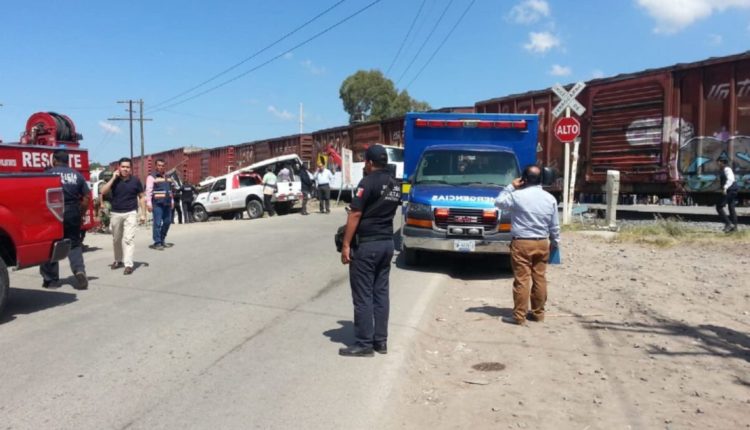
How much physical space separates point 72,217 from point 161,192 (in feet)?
13.2

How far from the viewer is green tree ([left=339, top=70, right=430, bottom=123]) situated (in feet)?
202

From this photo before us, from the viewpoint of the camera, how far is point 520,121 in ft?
37.2

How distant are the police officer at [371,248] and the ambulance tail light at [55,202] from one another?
3803 mm

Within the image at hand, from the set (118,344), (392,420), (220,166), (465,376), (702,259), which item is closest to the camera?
(392,420)

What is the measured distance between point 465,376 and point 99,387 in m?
2.83

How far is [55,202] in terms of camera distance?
6918 millimetres

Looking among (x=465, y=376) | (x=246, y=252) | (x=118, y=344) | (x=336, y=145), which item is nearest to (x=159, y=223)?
(x=246, y=252)

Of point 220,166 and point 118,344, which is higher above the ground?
point 220,166

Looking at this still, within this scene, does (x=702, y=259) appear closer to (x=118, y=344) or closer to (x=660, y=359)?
(x=660, y=359)

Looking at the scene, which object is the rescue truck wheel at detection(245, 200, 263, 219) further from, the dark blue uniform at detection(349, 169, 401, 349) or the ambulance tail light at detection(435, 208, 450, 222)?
the dark blue uniform at detection(349, 169, 401, 349)

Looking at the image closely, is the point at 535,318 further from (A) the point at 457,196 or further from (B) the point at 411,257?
(B) the point at 411,257

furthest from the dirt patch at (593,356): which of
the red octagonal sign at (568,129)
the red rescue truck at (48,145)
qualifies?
the red rescue truck at (48,145)

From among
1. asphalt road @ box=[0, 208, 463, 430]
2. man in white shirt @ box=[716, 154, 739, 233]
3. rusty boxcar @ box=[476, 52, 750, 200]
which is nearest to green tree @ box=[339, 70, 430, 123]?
rusty boxcar @ box=[476, 52, 750, 200]

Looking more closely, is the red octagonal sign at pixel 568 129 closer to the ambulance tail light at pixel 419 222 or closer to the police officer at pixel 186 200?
the ambulance tail light at pixel 419 222
